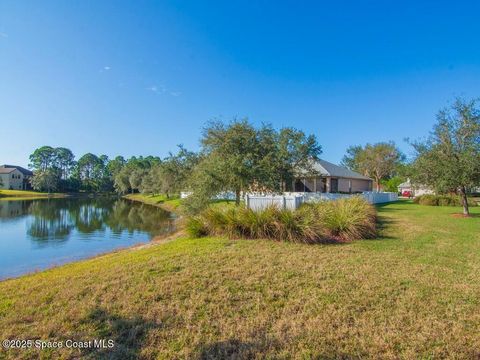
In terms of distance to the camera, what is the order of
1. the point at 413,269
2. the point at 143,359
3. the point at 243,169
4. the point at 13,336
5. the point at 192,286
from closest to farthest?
the point at 143,359 < the point at 13,336 < the point at 192,286 < the point at 413,269 < the point at 243,169

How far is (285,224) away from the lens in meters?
8.82

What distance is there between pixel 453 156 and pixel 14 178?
8430 centimetres

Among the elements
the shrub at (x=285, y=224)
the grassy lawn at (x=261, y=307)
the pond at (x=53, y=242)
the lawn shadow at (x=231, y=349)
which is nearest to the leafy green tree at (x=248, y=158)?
the pond at (x=53, y=242)

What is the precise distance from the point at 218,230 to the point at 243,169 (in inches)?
259

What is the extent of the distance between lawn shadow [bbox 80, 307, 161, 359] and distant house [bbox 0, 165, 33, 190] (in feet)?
263

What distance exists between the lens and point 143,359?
9.98 ft

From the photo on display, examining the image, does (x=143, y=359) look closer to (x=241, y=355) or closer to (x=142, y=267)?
(x=241, y=355)

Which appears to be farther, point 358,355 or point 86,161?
point 86,161

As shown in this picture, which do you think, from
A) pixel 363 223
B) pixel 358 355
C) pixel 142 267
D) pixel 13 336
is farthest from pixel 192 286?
pixel 363 223

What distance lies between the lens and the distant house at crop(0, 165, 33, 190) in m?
67.2

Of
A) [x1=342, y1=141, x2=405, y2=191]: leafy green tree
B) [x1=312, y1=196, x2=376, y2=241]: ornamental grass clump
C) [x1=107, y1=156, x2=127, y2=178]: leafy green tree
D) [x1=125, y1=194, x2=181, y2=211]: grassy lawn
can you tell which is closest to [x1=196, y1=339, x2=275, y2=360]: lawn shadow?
[x1=312, y1=196, x2=376, y2=241]: ornamental grass clump

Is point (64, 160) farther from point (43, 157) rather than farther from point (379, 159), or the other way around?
point (379, 159)

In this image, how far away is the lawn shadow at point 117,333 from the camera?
3115 millimetres

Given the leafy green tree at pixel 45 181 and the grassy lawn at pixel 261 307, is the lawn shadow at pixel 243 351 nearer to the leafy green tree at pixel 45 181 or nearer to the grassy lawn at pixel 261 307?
the grassy lawn at pixel 261 307
